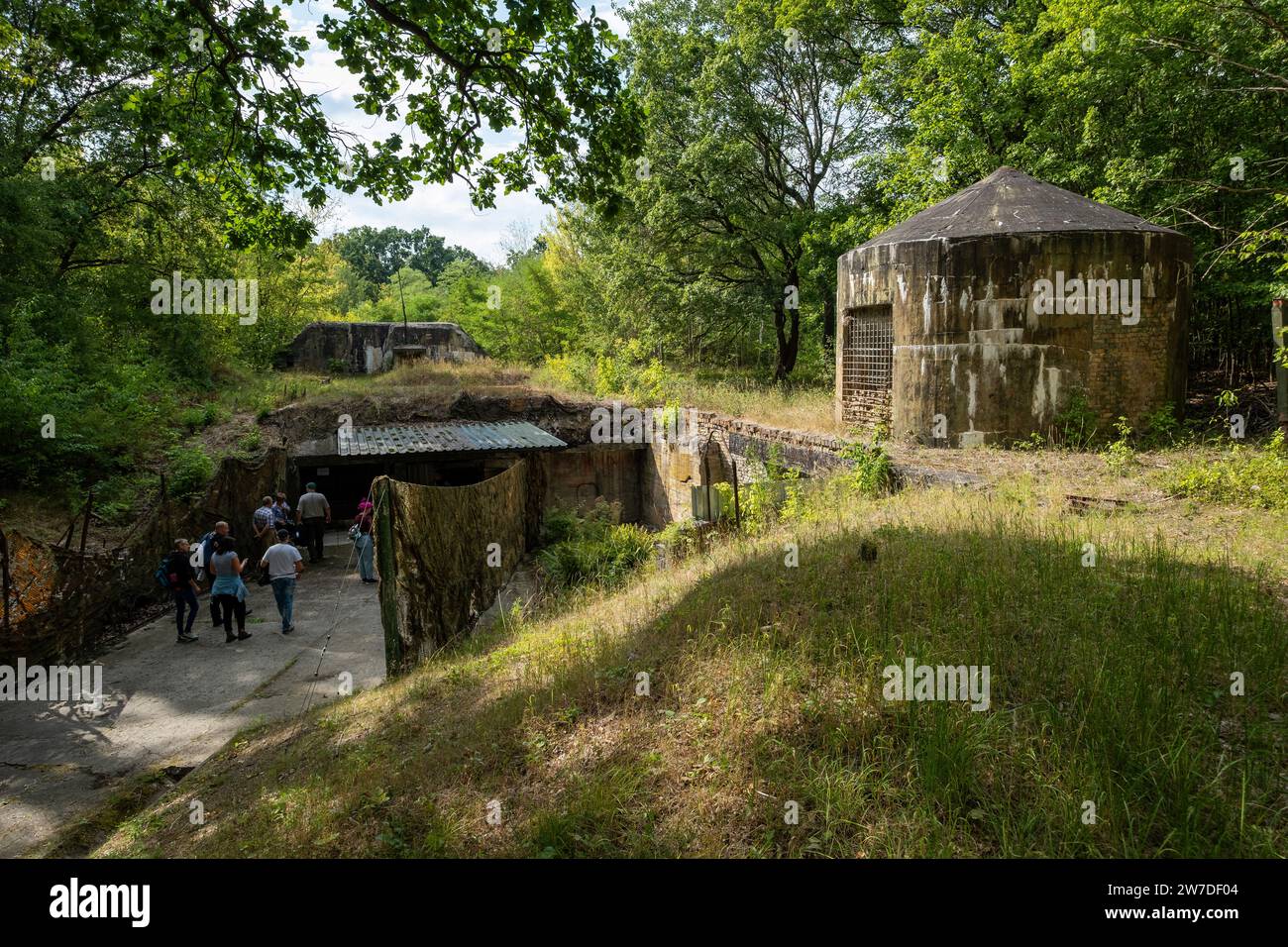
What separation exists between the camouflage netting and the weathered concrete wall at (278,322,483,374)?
17.3 m

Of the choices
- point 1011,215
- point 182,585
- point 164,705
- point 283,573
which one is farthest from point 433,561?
point 1011,215

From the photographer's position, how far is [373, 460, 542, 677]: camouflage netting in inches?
280

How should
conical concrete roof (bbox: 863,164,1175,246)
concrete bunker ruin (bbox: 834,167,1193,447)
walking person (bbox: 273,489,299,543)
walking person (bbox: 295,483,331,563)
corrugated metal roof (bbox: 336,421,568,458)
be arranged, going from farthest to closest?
1. corrugated metal roof (bbox: 336,421,568,458)
2. walking person (bbox: 295,483,331,563)
3. walking person (bbox: 273,489,299,543)
4. conical concrete roof (bbox: 863,164,1175,246)
5. concrete bunker ruin (bbox: 834,167,1193,447)

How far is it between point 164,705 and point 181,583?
2307 millimetres

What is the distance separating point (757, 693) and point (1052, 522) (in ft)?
14.4

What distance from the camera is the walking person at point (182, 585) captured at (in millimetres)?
9258

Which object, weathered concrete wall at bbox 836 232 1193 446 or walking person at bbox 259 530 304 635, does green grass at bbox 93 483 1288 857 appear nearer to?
walking person at bbox 259 530 304 635

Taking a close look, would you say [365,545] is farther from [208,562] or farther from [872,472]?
[872,472]

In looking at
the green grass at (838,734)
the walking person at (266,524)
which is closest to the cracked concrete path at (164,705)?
the green grass at (838,734)

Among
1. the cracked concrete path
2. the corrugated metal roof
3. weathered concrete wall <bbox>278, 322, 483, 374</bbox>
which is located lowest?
the cracked concrete path

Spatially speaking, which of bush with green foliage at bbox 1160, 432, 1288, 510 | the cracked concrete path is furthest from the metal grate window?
the cracked concrete path

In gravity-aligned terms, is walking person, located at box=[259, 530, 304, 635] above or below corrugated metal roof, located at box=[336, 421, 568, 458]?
below
